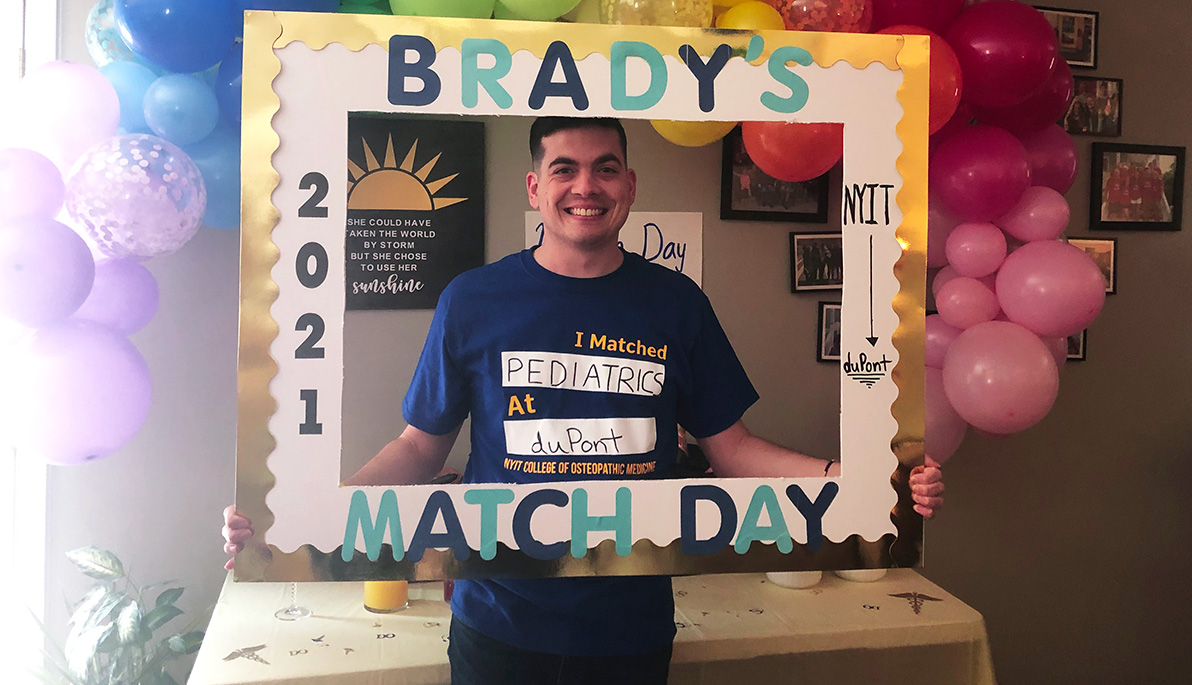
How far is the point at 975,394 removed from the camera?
1596mm

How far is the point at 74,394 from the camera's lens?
129 centimetres

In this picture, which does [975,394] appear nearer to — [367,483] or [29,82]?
[367,483]

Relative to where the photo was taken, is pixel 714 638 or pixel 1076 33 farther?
pixel 1076 33

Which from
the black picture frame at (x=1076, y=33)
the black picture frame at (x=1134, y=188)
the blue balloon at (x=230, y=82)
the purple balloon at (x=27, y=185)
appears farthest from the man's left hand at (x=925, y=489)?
the black picture frame at (x=1076, y=33)

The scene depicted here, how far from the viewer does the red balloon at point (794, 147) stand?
3.69 feet

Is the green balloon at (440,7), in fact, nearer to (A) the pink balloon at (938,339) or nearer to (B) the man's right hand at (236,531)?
(B) the man's right hand at (236,531)

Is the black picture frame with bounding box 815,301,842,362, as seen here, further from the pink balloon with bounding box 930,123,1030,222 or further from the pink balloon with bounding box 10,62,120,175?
the pink balloon with bounding box 10,62,120,175

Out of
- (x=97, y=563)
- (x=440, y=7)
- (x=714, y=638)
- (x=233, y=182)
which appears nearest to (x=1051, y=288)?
(x=714, y=638)

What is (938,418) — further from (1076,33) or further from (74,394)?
(74,394)

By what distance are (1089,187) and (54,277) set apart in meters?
2.53

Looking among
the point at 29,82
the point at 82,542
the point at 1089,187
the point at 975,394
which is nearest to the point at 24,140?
the point at 29,82

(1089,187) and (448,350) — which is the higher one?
(1089,187)

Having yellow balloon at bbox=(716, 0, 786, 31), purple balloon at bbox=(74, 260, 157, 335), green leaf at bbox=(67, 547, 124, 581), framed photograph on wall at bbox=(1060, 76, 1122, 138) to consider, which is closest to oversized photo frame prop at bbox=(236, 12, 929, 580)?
yellow balloon at bbox=(716, 0, 786, 31)

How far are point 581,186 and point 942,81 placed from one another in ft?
2.83
